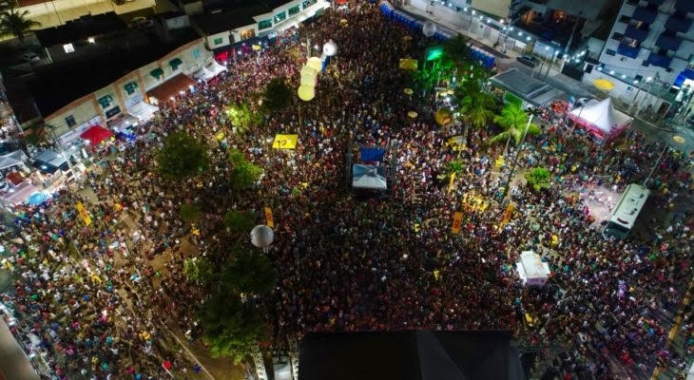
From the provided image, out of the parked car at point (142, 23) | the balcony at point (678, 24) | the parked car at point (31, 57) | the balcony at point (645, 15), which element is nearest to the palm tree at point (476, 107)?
the balcony at point (645, 15)

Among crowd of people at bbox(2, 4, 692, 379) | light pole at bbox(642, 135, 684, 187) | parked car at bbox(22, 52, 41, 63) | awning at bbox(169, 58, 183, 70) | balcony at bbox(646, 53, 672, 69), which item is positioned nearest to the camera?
crowd of people at bbox(2, 4, 692, 379)

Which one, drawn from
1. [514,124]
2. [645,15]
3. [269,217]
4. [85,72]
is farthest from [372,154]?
[645,15]

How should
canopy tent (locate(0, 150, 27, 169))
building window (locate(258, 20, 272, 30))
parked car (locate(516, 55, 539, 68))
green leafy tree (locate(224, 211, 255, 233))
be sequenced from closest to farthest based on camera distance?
green leafy tree (locate(224, 211, 255, 233)) → canopy tent (locate(0, 150, 27, 169)) → building window (locate(258, 20, 272, 30)) → parked car (locate(516, 55, 539, 68))

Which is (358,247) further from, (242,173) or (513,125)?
(513,125)

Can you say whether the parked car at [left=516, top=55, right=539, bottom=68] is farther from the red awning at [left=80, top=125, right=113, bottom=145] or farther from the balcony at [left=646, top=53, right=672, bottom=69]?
the red awning at [left=80, top=125, right=113, bottom=145]

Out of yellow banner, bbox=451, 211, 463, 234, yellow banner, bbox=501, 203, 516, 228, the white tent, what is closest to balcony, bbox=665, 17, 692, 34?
yellow banner, bbox=501, 203, 516, 228

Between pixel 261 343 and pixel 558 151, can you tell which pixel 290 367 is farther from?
pixel 558 151

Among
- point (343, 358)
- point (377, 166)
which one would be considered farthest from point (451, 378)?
point (377, 166)
